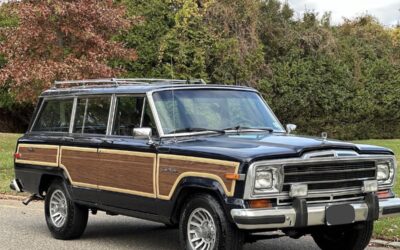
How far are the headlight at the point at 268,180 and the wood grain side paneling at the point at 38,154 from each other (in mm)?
3696

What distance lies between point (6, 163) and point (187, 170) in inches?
502

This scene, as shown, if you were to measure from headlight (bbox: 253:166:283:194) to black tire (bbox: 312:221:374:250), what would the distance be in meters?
1.01

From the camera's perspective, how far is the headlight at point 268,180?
6031mm

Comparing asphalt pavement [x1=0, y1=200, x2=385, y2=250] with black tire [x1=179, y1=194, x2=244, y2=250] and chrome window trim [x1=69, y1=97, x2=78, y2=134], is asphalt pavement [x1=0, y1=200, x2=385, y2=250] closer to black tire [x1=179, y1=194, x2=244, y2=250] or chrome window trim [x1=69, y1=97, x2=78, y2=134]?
chrome window trim [x1=69, y1=97, x2=78, y2=134]

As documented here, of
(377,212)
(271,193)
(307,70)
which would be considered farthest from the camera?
(307,70)

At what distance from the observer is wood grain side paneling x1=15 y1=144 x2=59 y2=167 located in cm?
885

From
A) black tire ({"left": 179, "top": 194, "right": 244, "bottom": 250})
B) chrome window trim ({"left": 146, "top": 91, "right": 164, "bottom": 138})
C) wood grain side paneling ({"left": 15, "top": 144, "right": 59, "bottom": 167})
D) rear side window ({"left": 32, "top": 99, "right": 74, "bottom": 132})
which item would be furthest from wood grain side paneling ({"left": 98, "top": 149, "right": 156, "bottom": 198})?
rear side window ({"left": 32, "top": 99, "right": 74, "bottom": 132})

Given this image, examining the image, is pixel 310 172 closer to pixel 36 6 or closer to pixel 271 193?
pixel 271 193

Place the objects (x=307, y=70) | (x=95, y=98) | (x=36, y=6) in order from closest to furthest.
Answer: (x=95, y=98), (x=36, y=6), (x=307, y=70)

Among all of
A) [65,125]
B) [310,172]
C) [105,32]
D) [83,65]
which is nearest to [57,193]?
[65,125]

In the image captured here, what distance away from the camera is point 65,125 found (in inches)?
353

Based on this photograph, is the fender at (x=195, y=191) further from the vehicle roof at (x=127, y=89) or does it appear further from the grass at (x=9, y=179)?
the grass at (x=9, y=179)

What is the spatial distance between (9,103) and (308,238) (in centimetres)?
2593

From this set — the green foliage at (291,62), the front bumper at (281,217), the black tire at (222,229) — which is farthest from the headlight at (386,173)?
the green foliage at (291,62)
